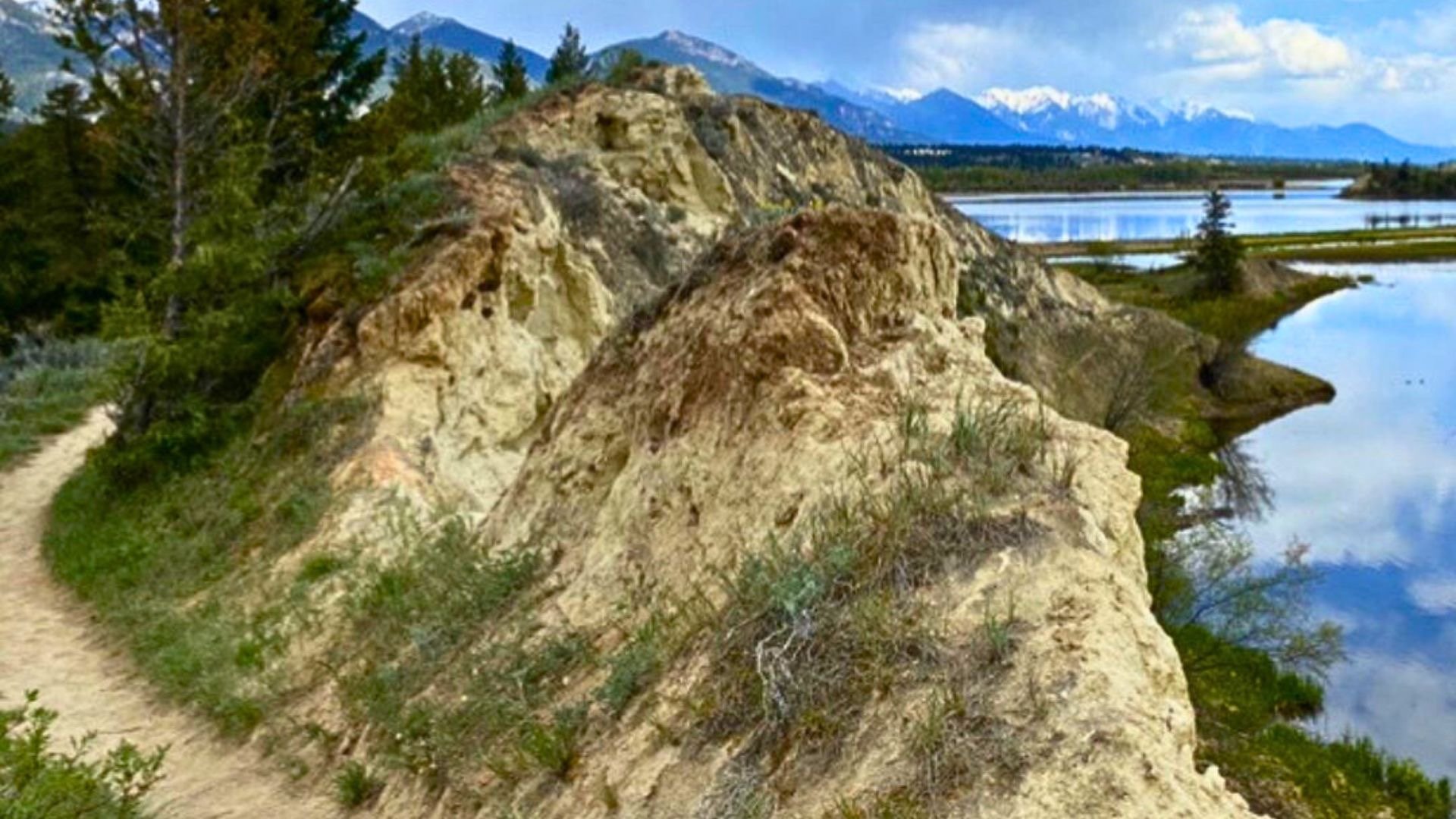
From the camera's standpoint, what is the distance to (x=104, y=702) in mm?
10344

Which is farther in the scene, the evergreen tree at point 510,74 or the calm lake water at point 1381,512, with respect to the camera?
the evergreen tree at point 510,74

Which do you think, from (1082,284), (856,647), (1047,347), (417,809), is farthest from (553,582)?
(1082,284)

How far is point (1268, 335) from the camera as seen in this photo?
5400 cm

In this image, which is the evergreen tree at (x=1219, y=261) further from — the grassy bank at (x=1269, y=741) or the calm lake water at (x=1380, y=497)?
the grassy bank at (x=1269, y=741)

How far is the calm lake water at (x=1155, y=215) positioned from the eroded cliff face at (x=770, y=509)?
3144 inches

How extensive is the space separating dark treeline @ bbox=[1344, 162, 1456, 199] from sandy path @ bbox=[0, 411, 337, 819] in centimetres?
17567

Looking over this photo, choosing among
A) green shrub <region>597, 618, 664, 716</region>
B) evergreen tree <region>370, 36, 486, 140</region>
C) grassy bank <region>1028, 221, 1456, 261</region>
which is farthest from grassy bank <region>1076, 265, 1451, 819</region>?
grassy bank <region>1028, 221, 1456, 261</region>

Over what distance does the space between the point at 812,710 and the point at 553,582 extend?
3833 mm

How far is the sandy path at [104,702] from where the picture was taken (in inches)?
324

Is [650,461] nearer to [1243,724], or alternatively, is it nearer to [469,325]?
[469,325]

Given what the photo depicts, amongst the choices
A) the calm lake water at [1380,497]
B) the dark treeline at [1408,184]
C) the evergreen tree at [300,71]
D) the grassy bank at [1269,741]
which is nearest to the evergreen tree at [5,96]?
the evergreen tree at [300,71]

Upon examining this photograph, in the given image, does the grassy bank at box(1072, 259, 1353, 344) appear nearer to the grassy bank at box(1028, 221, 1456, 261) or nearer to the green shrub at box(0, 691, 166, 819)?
the grassy bank at box(1028, 221, 1456, 261)

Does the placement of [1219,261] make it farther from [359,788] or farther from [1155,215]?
[1155,215]

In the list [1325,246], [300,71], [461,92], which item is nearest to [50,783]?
[300,71]
